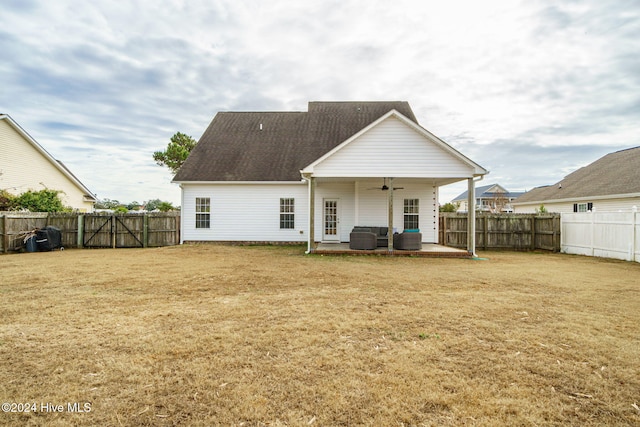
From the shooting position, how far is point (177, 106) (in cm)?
2105

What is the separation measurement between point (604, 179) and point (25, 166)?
36.6 meters

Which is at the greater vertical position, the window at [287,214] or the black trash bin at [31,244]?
the window at [287,214]

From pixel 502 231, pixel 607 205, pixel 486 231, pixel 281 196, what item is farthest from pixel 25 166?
pixel 607 205

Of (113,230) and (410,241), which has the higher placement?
(113,230)

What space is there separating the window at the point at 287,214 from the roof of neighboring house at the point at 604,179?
59.8 ft

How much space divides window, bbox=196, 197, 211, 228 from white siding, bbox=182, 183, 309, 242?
20cm

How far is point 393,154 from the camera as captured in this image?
12.7 m

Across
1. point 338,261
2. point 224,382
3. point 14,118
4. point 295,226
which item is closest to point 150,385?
point 224,382

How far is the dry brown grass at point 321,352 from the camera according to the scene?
264 centimetres

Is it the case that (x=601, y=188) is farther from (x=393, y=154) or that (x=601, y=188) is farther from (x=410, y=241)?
(x=393, y=154)

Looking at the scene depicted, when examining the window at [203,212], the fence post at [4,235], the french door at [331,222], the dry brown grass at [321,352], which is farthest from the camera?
the window at [203,212]

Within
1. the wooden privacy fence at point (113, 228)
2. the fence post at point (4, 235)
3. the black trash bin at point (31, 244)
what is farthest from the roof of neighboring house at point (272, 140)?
the fence post at point (4, 235)

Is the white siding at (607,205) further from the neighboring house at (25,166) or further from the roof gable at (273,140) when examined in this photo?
the neighboring house at (25,166)

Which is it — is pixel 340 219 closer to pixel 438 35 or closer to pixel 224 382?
pixel 438 35
